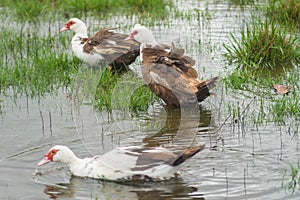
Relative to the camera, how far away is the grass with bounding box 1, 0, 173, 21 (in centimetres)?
1297

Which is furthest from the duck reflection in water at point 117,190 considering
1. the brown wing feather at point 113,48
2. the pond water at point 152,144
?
the brown wing feather at point 113,48

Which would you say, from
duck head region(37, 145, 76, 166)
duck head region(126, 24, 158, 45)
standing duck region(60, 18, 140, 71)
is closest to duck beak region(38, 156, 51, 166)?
duck head region(37, 145, 76, 166)

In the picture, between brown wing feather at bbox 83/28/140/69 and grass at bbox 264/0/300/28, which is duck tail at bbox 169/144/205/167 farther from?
grass at bbox 264/0/300/28

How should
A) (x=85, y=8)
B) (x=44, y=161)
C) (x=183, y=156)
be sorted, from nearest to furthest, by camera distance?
(x=183, y=156) → (x=44, y=161) → (x=85, y=8)

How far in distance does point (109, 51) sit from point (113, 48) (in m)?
0.07

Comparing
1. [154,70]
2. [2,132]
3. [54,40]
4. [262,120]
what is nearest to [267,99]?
[262,120]

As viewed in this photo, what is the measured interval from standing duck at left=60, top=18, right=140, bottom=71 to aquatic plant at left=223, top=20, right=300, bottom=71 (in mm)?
1440

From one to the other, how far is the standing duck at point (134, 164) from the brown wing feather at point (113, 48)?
3.52 m

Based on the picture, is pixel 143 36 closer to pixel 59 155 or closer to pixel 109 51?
pixel 109 51

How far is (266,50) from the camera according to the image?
9758 mm

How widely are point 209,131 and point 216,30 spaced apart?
15.3ft

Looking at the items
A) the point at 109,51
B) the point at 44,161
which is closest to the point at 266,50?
the point at 109,51

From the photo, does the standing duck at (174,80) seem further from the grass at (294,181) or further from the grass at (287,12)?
the grass at (287,12)

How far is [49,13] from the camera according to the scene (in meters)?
13.1
